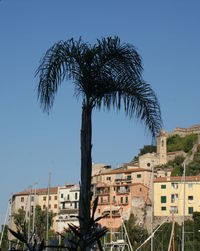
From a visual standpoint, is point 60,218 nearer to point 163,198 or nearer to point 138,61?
point 163,198

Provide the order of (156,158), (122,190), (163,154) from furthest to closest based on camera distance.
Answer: (163,154) → (156,158) → (122,190)

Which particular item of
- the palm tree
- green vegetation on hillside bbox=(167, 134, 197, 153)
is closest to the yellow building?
green vegetation on hillside bbox=(167, 134, 197, 153)

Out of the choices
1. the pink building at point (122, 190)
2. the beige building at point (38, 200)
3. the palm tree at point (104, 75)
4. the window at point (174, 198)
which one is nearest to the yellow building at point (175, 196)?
the window at point (174, 198)

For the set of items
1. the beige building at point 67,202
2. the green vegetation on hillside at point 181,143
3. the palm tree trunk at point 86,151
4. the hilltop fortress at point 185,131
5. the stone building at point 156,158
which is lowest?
the palm tree trunk at point 86,151

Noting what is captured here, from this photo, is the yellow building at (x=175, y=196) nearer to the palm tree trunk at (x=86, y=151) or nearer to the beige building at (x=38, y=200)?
the beige building at (x=38, y=200)

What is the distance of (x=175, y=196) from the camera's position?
72.7m

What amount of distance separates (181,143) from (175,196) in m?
36.8

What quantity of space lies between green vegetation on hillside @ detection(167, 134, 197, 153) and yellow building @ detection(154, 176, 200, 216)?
3132 cm

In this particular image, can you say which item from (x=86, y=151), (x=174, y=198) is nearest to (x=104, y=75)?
(x=86, y=151)

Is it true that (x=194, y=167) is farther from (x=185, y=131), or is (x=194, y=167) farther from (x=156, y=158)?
(x=185, y=131)

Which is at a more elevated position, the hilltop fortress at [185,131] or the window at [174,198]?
the hilltop fortress at [185,131]

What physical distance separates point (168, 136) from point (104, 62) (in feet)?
357

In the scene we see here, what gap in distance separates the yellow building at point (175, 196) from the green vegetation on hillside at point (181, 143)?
31.3m

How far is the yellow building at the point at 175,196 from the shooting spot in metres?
71.4
